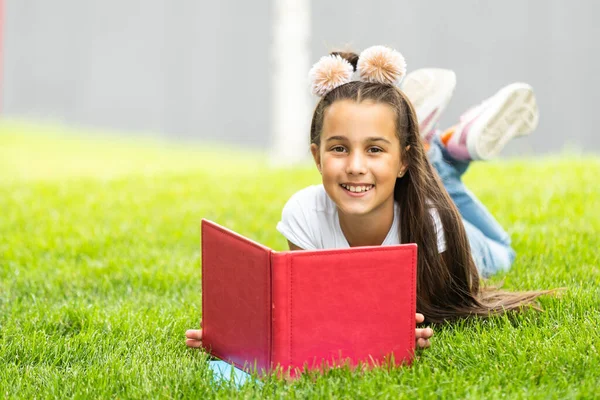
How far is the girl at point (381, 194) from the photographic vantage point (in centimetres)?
250

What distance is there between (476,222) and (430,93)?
579 millimetres

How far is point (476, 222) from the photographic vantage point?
356 centimetres

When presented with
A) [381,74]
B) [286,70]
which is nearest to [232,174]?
[286,70]

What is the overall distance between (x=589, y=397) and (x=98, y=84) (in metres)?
10.2

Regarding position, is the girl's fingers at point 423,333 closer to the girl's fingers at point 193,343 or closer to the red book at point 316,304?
the red book at point 316,304

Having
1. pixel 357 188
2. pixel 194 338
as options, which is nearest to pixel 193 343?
pixel 194 338

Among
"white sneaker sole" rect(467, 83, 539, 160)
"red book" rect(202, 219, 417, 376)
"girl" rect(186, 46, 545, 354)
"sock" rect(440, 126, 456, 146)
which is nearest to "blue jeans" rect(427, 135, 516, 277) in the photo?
"sock" rect(440, 126, 456, 146)

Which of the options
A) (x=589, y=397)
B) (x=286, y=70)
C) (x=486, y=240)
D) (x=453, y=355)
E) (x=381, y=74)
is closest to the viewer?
(x=589, y=397)

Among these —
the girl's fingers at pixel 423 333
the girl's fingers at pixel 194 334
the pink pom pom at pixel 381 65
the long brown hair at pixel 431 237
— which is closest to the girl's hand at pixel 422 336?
the girl's fingers at pixel 423 333

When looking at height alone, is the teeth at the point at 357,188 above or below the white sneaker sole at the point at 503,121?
below

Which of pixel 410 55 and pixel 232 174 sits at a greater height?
pixel 410 55

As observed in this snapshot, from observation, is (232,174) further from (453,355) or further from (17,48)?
(17,48)

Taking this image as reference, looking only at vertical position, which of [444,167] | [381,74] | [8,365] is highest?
[381,74]

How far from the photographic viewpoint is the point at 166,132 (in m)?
11.2
